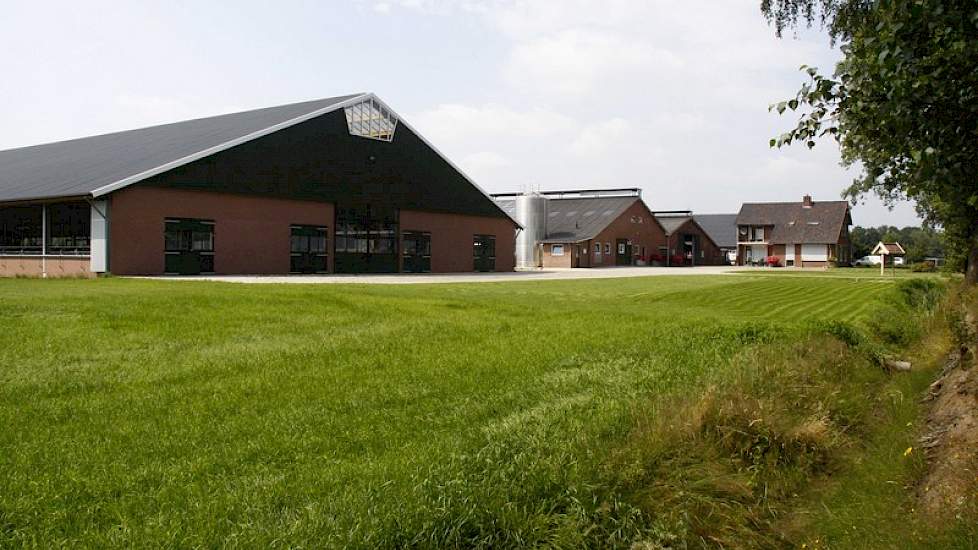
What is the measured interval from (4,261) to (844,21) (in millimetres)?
31221

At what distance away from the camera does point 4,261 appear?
1167 inches

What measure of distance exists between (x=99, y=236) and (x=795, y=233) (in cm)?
6866

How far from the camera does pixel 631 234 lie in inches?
2462

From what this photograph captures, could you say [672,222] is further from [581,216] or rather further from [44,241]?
[44,241]

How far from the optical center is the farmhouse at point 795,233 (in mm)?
76312

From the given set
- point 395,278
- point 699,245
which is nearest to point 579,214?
point 699,245

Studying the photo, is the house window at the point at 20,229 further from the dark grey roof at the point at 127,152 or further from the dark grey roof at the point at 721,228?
the dark grey roof at the point at 721,228

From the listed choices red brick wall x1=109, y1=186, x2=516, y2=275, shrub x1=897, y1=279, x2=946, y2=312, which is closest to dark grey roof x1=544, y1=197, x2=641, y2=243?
red brick wall x1=109, y1=186, x2=516, y2=275

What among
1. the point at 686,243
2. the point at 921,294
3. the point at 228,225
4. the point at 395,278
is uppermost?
the point at 686,243

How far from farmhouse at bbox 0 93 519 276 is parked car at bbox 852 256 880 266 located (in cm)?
6104

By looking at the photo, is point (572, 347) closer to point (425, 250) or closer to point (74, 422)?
point (74, 422)

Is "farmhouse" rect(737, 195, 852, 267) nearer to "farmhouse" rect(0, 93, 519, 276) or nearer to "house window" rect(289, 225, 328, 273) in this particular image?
"farmhouse" rect(0, 93, 519, 276)

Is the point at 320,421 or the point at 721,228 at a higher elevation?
the point at 721,228

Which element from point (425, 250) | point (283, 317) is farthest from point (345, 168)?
point (283, 317)
